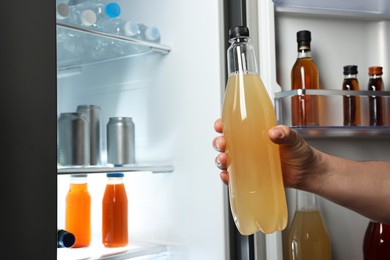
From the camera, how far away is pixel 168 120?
176 centimetres

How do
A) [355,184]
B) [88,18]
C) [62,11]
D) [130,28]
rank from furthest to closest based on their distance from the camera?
[130,28] → [88,18] → [62,11] → [355,184]

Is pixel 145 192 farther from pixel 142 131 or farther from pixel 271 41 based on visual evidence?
pixel 271 41

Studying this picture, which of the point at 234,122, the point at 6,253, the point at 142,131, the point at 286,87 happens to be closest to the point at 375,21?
the point at 286,87

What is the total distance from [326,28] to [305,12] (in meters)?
0.10

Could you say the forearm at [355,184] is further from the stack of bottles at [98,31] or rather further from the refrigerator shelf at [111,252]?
the stack of bottles at [98,31]

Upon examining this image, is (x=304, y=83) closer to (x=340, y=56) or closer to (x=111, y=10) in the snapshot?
(x=340, y=56)

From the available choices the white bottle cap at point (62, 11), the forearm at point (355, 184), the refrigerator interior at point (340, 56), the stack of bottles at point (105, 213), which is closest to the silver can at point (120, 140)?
the stack of bottles at point (105, 213)

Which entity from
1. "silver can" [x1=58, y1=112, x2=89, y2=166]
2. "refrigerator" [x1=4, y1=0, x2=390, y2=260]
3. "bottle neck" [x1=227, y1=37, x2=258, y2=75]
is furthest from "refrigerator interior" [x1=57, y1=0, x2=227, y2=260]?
"bottle neck" [x1=227, y1=37, x2=258, y2=75]

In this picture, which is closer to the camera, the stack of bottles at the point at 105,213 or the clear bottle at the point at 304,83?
the clear bottle at the point at 304,83

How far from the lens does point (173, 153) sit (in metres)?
1.74

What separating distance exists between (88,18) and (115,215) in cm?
64

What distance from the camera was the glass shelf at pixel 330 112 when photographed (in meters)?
1.53

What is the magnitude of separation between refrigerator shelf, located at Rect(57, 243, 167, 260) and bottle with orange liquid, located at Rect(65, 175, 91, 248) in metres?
0.04

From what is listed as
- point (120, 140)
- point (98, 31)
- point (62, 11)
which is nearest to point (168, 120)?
point (120, 140)
